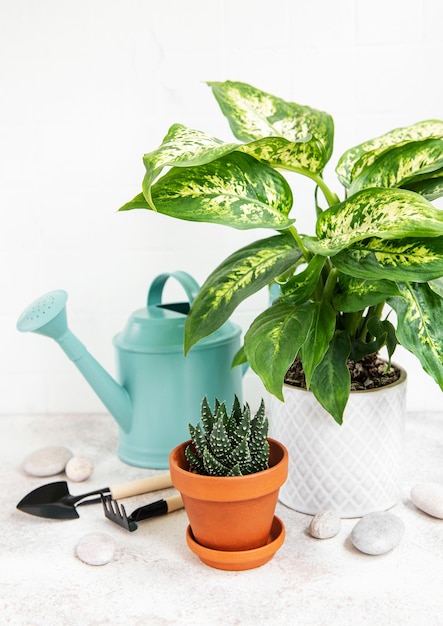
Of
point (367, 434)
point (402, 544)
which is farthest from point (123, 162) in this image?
point (402, 544)

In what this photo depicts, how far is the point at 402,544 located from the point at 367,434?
15 cm

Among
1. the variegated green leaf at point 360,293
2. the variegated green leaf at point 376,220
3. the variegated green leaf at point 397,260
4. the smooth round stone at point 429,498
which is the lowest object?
the smooth round stone at point 429,498

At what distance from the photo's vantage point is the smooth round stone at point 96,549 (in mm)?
945

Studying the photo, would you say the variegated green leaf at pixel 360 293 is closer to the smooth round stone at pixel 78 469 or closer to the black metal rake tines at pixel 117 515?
the black metal rake tines at pixel 117 515

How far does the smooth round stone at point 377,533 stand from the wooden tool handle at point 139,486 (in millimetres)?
323

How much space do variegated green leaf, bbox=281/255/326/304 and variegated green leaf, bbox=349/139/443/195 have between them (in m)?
0.12

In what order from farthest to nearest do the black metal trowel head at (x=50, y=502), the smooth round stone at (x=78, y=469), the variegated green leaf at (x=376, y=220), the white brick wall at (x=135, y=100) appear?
the white brick wall at (x=135, y=100)
the smooth round stone at (x=78, y=469)
the black metal trowel head at (x=50, y=502)
the variegated green leaf at (x=376, y=220)

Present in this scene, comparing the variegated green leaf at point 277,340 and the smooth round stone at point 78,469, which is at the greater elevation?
the variegated green leaf at point 277,340

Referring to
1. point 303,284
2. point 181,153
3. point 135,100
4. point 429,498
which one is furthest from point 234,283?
point 135,100

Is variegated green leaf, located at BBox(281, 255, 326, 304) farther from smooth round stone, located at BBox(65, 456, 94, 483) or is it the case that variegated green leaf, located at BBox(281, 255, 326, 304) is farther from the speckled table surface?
smooth round stone, located at BBox(65, 456, 94, 483)

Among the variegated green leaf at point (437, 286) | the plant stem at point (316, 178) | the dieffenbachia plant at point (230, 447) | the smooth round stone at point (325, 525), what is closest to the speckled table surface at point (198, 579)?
the smooth round stone at point (325, 525)

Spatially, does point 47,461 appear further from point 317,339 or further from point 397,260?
point 397,260

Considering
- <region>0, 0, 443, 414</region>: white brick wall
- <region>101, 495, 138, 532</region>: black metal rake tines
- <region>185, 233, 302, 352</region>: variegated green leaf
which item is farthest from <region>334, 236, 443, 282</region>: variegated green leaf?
<region>0, 0, 443, 414</region>: white brick wall

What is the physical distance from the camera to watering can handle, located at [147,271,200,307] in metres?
1.22
